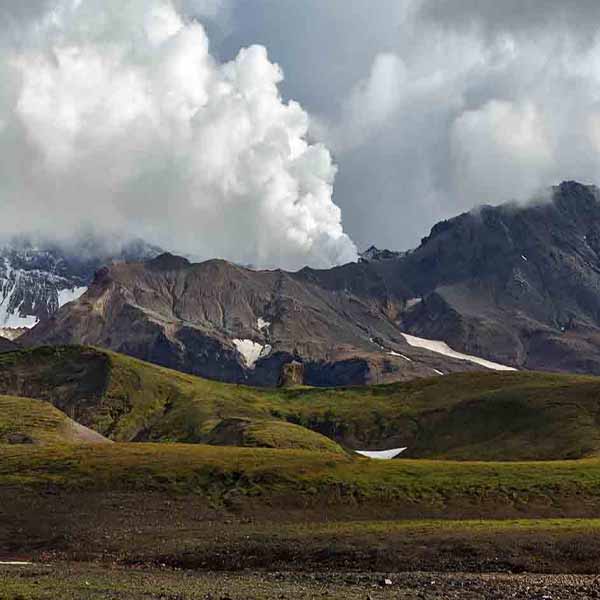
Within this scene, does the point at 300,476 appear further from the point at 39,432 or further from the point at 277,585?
the point at 39,432

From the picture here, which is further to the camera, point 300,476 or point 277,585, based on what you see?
point 300,476

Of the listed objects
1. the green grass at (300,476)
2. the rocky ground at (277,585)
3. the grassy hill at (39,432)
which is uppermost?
the grassy hill at (39,432)

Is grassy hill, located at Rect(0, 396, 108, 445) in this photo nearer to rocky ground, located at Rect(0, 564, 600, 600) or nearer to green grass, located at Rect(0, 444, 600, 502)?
green grass, located at Rect(0, 444, 600, 502)

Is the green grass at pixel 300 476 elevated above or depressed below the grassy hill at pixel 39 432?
below

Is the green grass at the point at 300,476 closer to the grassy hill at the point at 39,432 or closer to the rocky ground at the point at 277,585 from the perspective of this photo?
the rocky ground at the point at 277,585

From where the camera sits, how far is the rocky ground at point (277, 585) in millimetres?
55094

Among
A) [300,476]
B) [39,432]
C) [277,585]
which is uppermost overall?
[39,432]

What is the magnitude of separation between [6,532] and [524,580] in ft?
184

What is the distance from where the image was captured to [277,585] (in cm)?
6231

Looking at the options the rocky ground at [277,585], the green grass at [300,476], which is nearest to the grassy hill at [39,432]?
the green grass at [300,476]

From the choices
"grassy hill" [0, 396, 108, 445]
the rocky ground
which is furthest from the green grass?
"grassy hill" [0, 396, 108, 445]

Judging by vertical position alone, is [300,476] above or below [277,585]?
above

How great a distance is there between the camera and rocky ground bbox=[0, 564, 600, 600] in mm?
55094

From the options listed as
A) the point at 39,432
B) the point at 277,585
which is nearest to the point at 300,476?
the point at 277,585
